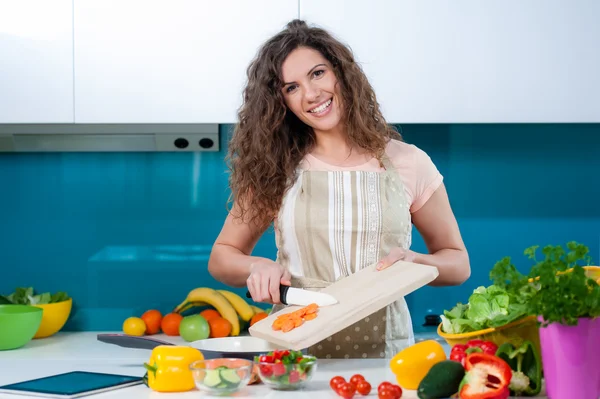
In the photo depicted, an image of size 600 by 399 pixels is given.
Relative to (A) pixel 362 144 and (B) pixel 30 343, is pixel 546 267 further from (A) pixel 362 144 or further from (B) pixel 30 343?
(B) pixel 30 343

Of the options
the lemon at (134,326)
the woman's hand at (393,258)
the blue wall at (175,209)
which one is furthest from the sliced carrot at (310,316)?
the blue wall at (175,209)

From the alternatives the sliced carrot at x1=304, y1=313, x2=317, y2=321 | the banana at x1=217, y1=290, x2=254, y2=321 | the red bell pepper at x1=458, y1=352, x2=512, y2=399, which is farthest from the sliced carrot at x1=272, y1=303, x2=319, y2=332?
the banana at x1=217, y1=290, x2=254, y2=321

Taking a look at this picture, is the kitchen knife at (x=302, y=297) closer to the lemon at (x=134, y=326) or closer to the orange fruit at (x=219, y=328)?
the orange fruit at (x=219, y=328)

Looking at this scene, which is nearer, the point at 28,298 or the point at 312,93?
the point at 312,93

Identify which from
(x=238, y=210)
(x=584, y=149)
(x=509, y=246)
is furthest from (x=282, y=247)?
(x=584, y=149)

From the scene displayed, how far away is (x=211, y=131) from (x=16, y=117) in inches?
24.0

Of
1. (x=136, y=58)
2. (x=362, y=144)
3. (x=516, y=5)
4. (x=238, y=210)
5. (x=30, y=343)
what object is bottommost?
(x=30, y=343)

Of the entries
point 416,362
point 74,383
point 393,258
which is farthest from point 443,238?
point 74,383

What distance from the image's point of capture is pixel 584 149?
2.83m

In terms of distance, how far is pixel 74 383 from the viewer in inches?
53.3

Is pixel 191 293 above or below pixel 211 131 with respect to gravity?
below

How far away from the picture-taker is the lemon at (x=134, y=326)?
8.34 ft

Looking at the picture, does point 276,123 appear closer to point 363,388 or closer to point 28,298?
point 363,388

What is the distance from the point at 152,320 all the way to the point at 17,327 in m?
0.46
